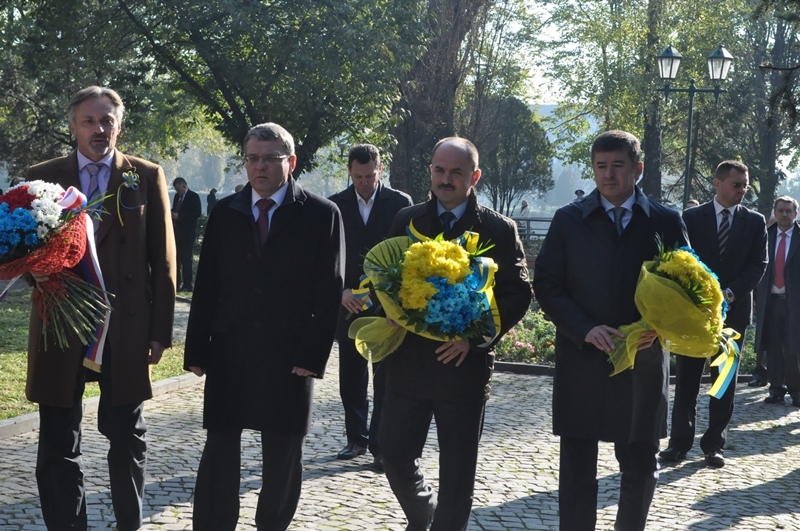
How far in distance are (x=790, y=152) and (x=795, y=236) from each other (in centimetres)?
4249

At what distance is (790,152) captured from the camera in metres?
51.8

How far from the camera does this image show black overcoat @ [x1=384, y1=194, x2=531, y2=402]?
518 centimetres

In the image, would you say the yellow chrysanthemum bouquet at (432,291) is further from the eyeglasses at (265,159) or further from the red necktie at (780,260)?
the red necktie at (780,260)

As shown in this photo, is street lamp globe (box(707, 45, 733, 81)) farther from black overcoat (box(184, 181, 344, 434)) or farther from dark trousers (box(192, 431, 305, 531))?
dark trousers (box(192, 431, 305, 531))

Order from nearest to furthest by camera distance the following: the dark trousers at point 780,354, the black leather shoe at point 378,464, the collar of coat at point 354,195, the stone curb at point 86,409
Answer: the black leather shoe at point 378,464, the collar of coat at point 354,195, the stone curb at point 86,409, the dark trousers at point 780,354

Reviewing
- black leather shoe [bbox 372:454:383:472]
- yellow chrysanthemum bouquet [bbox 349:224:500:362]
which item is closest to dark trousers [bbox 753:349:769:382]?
black leather shoe [bbox 372:454:383:472]

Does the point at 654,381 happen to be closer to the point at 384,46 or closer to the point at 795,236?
the point at 795,236

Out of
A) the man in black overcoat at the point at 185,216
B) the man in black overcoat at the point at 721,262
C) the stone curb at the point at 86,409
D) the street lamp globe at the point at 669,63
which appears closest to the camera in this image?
the man in black overcoat at the point at 721,262

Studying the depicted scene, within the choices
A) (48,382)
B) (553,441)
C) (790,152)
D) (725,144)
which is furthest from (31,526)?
(790,152)

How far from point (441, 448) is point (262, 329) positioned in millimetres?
1036

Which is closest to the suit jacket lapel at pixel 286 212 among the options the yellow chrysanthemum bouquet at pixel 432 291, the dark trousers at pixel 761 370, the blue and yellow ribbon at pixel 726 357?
the yellow chrysanthemum bouquet at pixel 432 291

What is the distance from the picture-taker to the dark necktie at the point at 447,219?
5.39m

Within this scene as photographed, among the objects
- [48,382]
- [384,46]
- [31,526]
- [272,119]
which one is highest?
[384,46]

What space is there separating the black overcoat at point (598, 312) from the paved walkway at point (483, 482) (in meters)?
1.24
